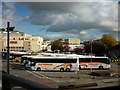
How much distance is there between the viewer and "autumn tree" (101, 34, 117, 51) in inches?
1681

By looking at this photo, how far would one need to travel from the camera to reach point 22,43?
59.1 m

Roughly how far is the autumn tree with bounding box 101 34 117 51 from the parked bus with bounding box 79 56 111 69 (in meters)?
23.4

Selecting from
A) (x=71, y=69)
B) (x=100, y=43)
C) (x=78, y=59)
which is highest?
(x=100, y=43)

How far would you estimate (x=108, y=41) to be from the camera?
143 feet

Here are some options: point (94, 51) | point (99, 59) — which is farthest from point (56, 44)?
point (99, 59)

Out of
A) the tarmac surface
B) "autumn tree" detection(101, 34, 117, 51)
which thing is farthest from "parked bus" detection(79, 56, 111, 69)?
"autumn tree" detection(101, 34, 117, 51)

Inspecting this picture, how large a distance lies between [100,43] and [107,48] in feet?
8.29

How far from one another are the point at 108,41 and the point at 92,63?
25820 mm

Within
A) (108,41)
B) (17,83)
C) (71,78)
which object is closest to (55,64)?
(71,78)

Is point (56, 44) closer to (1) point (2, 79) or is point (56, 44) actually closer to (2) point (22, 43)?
(2) point (22, 43)

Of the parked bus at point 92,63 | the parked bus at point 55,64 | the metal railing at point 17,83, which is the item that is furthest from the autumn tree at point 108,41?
the metal railing at point 17,83

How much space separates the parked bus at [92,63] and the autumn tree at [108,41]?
23.4 meters

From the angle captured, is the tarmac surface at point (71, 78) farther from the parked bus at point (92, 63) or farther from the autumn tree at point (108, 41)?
the autumn tree at point (108, 41)

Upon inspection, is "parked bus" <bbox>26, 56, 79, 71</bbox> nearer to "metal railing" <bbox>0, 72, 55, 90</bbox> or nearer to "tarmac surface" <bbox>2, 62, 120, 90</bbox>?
"tarmac surface" <bbox>2, 62, 120, 90</bbox>
